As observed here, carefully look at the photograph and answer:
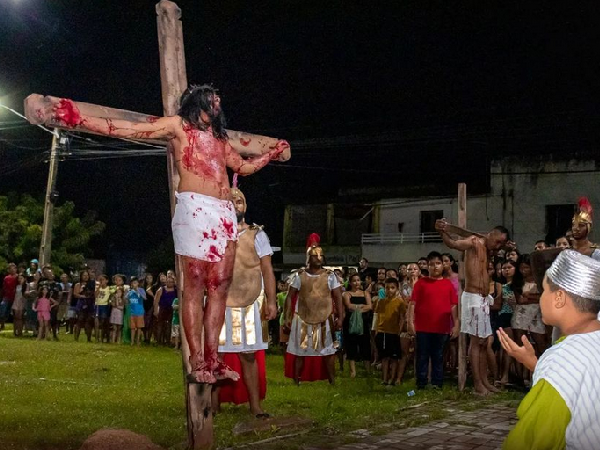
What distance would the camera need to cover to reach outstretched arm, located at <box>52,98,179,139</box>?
495 cm

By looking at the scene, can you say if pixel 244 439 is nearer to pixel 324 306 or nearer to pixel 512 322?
pixel 324 306

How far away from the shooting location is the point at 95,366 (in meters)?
12.2

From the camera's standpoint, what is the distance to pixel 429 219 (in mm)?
35188

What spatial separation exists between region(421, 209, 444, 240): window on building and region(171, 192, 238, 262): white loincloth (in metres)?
30.2

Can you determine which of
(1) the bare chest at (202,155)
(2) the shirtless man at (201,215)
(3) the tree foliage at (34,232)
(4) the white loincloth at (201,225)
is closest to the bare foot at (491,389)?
(2) the shirtless man at (201,215)

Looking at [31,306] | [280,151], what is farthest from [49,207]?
[280,151]

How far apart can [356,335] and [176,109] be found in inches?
304

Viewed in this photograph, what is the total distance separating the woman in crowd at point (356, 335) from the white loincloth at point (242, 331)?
5378 millimetres

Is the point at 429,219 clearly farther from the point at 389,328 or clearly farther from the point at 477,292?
the point at 477,292

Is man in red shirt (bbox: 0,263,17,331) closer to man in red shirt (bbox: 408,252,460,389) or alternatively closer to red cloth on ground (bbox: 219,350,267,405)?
man in red shirt (bbox: 408,252,460,389)

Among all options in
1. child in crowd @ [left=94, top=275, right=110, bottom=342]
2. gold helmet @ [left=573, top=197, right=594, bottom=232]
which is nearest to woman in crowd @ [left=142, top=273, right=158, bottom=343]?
child in crowd @ [left=94, top=275, right=110, bottom=342]

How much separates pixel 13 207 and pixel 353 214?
17590 mm

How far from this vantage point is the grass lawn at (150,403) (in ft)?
21.0

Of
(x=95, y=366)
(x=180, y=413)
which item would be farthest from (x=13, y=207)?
(x=180, y=413)
